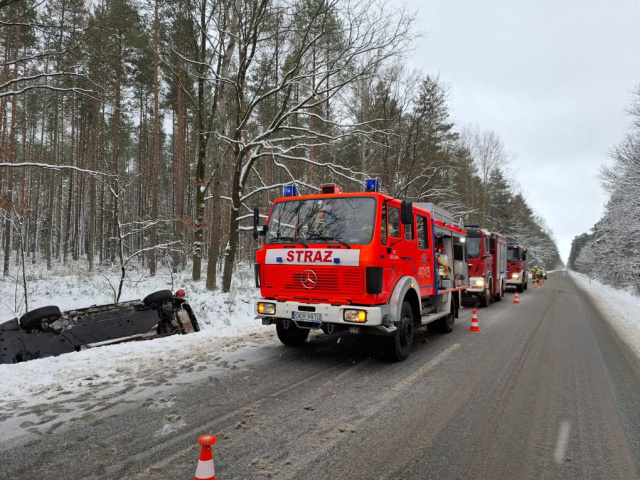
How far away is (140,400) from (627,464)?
15.6ft

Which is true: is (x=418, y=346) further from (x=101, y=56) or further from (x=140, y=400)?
(x=101, y=56)

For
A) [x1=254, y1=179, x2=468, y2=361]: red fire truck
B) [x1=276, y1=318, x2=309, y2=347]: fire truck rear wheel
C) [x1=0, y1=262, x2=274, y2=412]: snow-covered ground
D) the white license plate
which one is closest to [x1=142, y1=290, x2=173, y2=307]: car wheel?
[x1=0, y1=262, x2=274, y2=412]: snow-covered ground

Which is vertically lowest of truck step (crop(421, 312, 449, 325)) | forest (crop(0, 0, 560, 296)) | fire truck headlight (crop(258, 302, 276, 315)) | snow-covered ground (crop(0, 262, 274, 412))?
snow-covered ground (crop(0, 262, 274, 412))

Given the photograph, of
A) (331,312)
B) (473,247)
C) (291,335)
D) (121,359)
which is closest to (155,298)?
(121,359)

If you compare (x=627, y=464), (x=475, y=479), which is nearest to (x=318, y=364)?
(x=475, y=479)

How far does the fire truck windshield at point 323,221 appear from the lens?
5621 mm

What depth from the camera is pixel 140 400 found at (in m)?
4.21

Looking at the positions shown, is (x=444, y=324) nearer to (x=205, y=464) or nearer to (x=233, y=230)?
(x=233, y=230)

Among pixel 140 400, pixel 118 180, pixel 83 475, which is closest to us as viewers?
pixel 83 475

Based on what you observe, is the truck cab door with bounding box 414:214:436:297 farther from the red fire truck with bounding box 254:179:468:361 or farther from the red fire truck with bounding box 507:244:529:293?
the red fire truck with bounding box 507:244:529:293

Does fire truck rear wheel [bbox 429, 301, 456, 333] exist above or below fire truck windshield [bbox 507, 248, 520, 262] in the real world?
below

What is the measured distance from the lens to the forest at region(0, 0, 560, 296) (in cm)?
1110

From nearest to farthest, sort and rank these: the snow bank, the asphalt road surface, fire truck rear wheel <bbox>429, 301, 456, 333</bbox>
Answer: the asphalt road surface, fire truck rear wheel <bbox>429, 301, 456, 333</bbox>, the snow bank

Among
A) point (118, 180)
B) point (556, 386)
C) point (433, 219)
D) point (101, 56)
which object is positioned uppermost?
point (101, 56)
